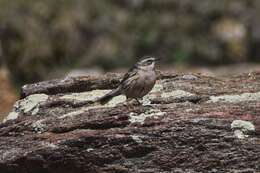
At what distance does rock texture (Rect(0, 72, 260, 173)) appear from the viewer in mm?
10539

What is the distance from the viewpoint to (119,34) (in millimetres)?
25391

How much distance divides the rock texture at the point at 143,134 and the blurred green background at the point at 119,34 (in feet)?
35.7

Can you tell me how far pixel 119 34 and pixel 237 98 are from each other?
1401 cm

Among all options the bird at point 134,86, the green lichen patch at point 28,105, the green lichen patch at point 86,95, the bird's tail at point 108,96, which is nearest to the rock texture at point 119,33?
the green lichen patch at point 28,105

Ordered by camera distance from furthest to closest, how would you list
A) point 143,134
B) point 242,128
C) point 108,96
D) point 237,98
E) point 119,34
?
point 119,34, point 108,96, point 237,98, point 143,134, point 242,128

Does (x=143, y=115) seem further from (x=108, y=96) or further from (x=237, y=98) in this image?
(x=237, y=98)

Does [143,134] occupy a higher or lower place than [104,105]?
lower

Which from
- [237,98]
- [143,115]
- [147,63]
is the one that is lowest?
[143,115]

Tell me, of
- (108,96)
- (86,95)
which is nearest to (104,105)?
(108,96)

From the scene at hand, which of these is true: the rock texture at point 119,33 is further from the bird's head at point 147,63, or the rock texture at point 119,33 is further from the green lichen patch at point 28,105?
the green lichen patch at point 28,105

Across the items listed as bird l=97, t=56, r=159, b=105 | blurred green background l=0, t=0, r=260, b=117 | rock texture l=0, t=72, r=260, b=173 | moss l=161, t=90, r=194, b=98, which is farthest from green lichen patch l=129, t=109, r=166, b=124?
blurred green background l=0, t=0, r=260, b=117

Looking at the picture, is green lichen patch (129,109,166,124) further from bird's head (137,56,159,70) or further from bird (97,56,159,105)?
bird's head (137,56,159,70)

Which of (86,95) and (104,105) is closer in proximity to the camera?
(104,105)

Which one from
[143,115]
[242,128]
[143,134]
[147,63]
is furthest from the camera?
[147,63]
